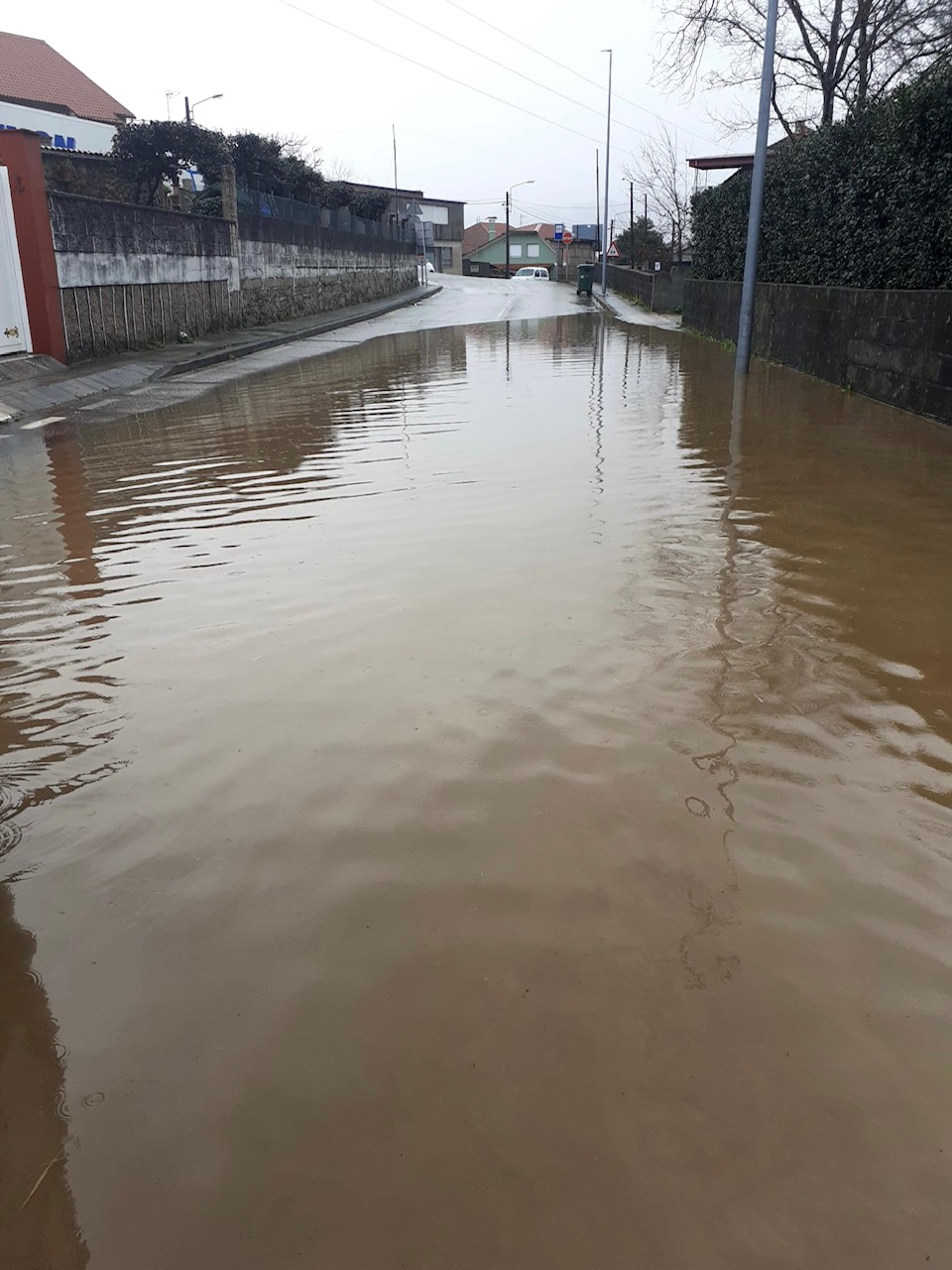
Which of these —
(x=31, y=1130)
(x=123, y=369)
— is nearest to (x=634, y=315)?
(x=123, y=369)

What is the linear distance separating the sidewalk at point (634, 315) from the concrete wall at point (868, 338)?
40.1ft

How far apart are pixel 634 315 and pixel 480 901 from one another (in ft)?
113

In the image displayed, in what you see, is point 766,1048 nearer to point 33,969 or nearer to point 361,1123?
point 361,1123

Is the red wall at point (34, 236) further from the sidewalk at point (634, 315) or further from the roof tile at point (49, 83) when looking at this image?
the roof tile at point (49, 83)

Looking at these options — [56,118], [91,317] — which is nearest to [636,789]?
[91,317]

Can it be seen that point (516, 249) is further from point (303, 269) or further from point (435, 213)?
point (303, 269)

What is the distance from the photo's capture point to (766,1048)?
7.60 feet

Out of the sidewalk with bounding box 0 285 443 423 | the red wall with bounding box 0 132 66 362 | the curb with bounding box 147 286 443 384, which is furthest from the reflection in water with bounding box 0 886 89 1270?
the red wall with bounding box 0 132 66 362

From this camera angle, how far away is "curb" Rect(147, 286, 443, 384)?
16.5m

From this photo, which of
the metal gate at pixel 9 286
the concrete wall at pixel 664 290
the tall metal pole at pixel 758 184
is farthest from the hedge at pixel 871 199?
the concrete wall at pixel 664 290

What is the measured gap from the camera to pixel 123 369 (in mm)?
15422

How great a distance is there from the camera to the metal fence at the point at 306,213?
25.9 meters

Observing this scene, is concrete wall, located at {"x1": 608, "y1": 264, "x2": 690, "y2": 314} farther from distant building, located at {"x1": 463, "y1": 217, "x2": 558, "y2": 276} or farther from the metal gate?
distant building, located at {"x1": 463, "y1": 217, "x2": 558, "y2": 276}

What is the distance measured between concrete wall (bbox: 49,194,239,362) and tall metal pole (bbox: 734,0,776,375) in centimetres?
1008
